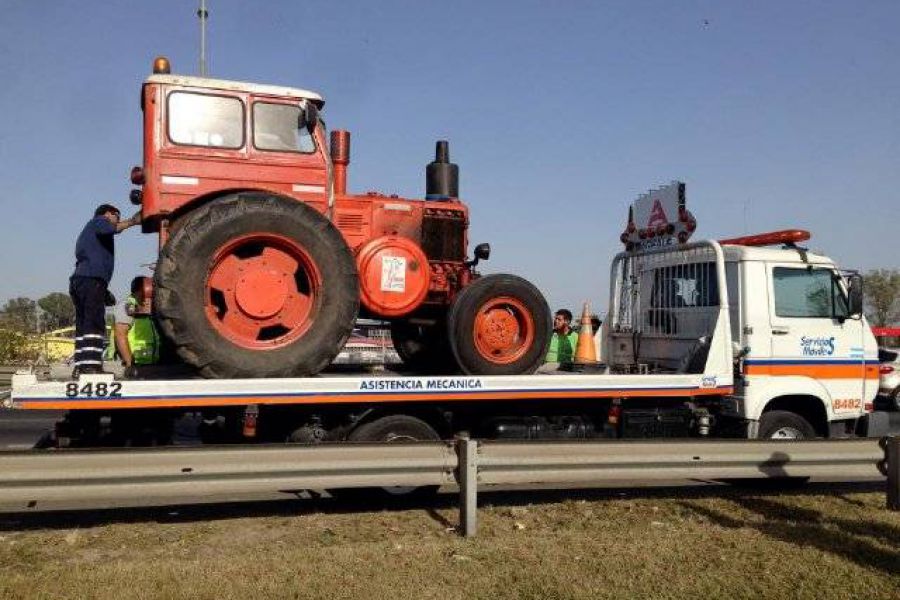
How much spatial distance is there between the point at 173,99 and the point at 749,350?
5941 mm

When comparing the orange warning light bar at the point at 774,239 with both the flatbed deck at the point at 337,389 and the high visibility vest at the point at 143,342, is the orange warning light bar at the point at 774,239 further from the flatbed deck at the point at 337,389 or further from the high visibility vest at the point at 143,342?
the high visibility vest at the point at 143,342

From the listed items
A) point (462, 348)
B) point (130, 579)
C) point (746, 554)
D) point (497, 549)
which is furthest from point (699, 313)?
point (130, 579)

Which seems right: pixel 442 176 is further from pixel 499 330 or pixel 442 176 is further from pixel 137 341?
pixel 137 341

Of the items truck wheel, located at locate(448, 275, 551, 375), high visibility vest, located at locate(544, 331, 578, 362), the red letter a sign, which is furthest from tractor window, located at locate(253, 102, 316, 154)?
high visibility vest, located at locate(544, 331, 578, 362)

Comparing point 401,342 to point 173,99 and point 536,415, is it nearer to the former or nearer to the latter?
point 536,415

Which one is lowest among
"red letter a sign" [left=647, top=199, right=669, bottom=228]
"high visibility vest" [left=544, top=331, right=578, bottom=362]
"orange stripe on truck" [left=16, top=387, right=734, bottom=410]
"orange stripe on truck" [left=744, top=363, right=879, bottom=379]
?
"orange stripe on truck" [left=16, top=387, right=734, bottom=410]

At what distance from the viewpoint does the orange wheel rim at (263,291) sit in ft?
21.7

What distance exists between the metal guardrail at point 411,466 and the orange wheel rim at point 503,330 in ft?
4.93

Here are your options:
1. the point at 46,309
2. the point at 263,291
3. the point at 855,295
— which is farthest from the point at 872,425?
the point at 46,309

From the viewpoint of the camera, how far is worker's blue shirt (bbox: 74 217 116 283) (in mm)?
6887

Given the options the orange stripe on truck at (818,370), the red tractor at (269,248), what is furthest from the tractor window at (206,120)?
the orange stripe on truck at (818,370)

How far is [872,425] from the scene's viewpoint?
28.1ft

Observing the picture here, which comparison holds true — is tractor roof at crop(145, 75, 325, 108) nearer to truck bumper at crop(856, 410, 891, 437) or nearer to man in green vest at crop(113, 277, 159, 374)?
man in green vest at crop(113, 277, 159, 374)

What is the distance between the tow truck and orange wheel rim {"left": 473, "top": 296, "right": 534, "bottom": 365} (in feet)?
1.44
